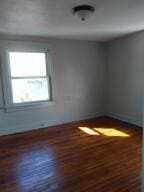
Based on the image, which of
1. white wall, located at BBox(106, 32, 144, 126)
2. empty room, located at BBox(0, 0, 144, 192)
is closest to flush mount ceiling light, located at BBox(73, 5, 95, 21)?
empty room, located at BBox(0, 0, 144, 192)

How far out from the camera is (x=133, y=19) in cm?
289

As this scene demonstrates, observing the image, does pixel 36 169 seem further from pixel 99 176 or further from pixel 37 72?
pixel 37 72

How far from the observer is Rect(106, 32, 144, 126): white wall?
4082 mm

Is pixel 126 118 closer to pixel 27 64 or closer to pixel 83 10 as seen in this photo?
pixel 27 64

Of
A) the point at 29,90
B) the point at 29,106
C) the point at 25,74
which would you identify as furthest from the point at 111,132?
the point at 25,74

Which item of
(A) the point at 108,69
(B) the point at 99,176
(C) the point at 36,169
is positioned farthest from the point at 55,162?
(A) the point at 108,69

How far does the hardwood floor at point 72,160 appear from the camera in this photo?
83.3 inches

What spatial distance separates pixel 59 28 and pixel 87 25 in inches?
22.3

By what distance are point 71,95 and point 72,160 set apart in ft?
7.44

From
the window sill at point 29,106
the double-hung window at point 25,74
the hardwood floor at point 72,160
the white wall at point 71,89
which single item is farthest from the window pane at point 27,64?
the hardwood floor at point 72,160

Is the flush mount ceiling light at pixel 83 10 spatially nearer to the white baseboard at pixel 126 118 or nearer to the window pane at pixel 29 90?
the window pane at pixel 29 90

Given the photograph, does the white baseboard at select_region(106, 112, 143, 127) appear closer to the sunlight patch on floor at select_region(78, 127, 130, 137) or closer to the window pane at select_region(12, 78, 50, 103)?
the sunlight patch on floor at select_region(78, 127, 130, 137)

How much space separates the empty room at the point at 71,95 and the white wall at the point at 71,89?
0.03 m

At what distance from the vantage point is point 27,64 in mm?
4082
